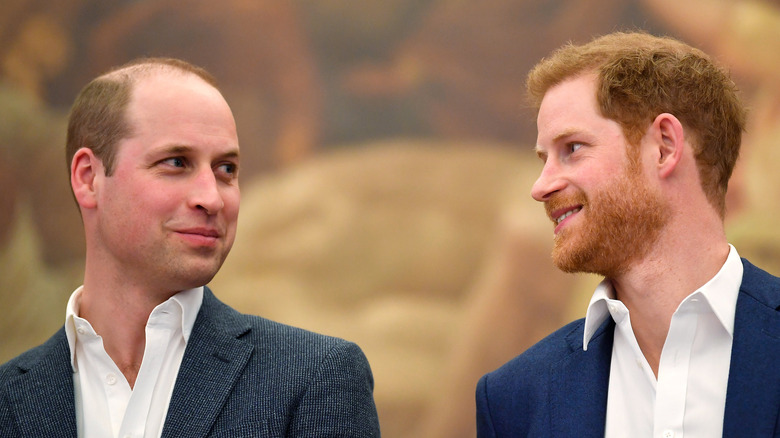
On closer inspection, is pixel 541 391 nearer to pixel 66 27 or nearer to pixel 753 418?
pixel 753 418

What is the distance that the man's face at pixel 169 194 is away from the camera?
2.59 metres

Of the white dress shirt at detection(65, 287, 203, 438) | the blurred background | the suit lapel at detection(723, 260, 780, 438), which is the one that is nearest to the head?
the white dress shirt at detection(65, 287, 203, 438)

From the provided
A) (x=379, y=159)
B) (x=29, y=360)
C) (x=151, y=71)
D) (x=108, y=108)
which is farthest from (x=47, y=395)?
(x=379, y=159)

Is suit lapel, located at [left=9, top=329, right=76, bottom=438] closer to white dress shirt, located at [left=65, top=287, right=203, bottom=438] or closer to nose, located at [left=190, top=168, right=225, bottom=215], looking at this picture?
white dress shirt, located at [left=65, top=287, right=203, bottom=438]

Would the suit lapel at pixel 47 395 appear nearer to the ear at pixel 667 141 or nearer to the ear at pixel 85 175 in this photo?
the ear at pixel 85 175

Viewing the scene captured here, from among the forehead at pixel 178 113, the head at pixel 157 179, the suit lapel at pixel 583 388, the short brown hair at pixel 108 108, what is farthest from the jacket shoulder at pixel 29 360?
the suit lapel at pixel 583 388

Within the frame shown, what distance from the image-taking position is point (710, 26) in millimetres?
6383

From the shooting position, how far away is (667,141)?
99.7 inches

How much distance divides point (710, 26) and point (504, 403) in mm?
4724

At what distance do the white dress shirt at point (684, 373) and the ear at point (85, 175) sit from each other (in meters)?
1.70

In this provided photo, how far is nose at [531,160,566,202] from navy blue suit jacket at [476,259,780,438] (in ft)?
1.50

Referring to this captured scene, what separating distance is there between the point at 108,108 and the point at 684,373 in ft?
6.47

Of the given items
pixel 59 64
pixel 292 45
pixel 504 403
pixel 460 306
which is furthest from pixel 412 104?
pixel 504 403

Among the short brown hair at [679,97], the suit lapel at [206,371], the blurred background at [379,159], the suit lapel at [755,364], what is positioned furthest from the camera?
the blurred background at [379,159]
